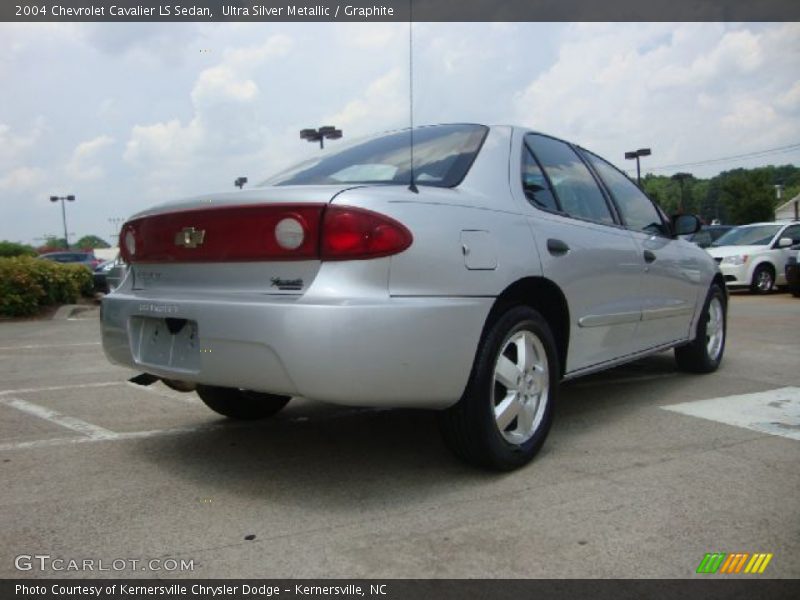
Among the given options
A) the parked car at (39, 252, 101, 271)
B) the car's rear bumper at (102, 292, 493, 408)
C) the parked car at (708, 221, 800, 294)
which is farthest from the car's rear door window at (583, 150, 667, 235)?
the parked car at (39, 252, 101, 271)

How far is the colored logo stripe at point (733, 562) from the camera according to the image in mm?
2117

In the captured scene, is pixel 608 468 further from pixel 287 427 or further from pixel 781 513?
pixel 287 427

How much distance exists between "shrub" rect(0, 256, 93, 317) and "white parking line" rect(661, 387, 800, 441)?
11740mm

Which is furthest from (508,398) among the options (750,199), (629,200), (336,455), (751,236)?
(750,199)

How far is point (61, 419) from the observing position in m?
4.11

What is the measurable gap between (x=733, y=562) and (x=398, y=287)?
55.0 inches

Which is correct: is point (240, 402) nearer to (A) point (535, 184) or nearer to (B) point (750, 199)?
(A) point (535, 184)

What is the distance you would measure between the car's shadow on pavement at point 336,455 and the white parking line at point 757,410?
0.41 meters

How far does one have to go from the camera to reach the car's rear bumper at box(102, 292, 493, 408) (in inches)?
94.2

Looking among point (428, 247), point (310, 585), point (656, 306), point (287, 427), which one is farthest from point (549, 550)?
point (656, 306)

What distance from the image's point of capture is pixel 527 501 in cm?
266

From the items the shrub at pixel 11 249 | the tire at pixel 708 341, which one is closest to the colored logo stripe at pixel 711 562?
the tire at pixel 708 341

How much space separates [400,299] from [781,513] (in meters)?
1.59

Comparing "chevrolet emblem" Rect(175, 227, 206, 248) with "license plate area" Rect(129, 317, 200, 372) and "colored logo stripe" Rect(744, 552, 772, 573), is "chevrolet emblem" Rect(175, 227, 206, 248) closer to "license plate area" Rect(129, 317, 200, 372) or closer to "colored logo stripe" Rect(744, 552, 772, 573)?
"license plate area" Rect(129, 317, 200, 372)
